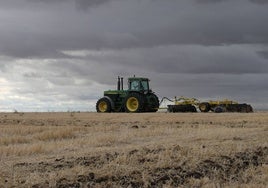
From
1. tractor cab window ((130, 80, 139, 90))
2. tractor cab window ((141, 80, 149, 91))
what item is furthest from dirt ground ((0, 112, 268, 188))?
tractor cab window ((141, 80, 149, 91))

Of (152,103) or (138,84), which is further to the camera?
(152,103)

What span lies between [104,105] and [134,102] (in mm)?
3535

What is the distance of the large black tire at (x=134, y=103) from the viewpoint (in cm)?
4678

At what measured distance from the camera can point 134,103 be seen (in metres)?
47.7

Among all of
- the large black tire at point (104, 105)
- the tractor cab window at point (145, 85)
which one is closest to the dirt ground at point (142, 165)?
the tractor cab window at point (145, 85)

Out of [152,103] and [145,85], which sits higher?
[145,85]

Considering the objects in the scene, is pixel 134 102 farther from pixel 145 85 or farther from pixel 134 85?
pixel 145 85

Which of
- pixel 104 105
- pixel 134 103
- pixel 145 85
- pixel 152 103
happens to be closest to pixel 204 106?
pixel 152 103

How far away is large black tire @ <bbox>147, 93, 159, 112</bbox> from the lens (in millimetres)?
48562

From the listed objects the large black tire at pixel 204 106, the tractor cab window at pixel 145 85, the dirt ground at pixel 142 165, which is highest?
the tractor cab window at pixel 145 85

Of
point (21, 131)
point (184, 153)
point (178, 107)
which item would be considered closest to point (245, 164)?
point (184, 153)

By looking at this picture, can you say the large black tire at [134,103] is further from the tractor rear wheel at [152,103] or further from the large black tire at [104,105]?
the large black tire at [104,105]

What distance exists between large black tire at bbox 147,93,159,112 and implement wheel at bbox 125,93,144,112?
1373 mm

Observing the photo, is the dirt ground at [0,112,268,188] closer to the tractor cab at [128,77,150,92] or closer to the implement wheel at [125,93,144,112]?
the implement wheel at [125,93,144,112]
